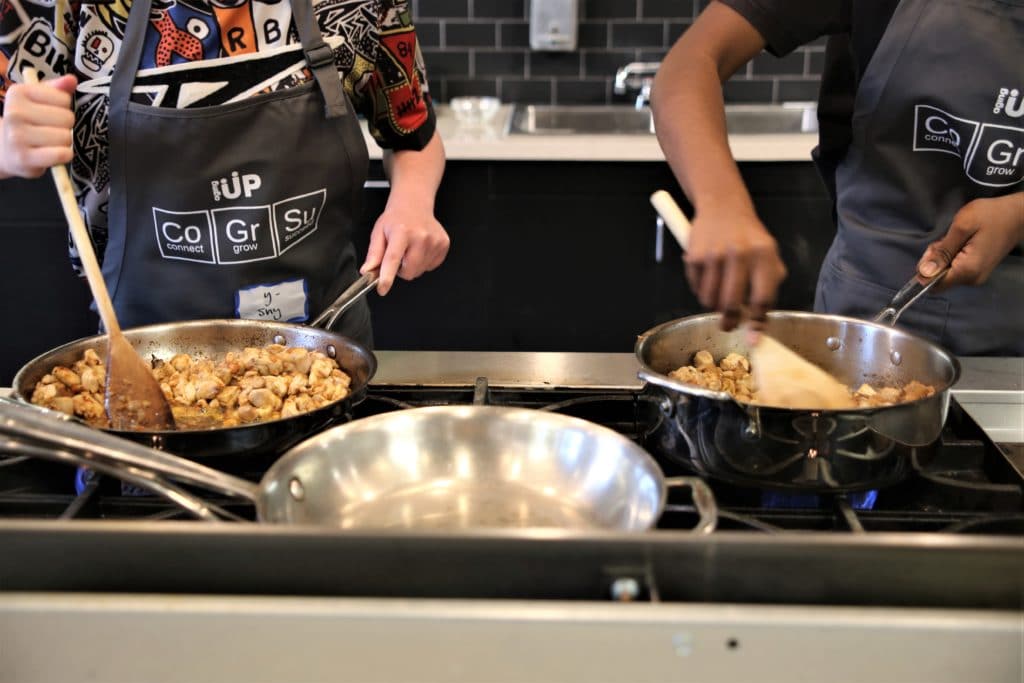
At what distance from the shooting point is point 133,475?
0.77 metres

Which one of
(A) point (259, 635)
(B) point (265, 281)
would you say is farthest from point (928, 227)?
(A) point (259, 635)

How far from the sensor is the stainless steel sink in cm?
288

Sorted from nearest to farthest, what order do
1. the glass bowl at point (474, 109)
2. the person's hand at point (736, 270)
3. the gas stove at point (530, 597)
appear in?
1. the gas stove at point (530, 597)
2. the person's hand at point (736, 270)
3. the glass bowl at point (474, 109)

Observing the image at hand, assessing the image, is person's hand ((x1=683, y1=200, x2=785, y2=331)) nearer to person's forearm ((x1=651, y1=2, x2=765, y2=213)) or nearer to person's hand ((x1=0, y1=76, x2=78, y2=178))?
person's forearm ((x1=651, y1=2, x2=765, y2=213))

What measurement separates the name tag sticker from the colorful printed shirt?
0.77 feet

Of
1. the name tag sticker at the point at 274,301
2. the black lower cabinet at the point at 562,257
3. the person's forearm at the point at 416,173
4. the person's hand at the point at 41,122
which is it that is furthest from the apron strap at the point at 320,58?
the black lower cabinet at the point at 562,257

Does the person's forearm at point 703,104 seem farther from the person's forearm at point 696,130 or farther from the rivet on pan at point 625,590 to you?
the rivet on pan at point 625,590

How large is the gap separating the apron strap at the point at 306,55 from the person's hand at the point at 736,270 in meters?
0.67

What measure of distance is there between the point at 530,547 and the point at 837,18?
1.05 m

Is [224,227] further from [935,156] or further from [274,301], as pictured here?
[935,156]

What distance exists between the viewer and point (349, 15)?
54.6 inches

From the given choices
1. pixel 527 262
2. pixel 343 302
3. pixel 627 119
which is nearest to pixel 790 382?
pixel 343 302

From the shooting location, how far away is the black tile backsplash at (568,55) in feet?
9.42

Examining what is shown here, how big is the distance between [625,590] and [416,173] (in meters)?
0.96
